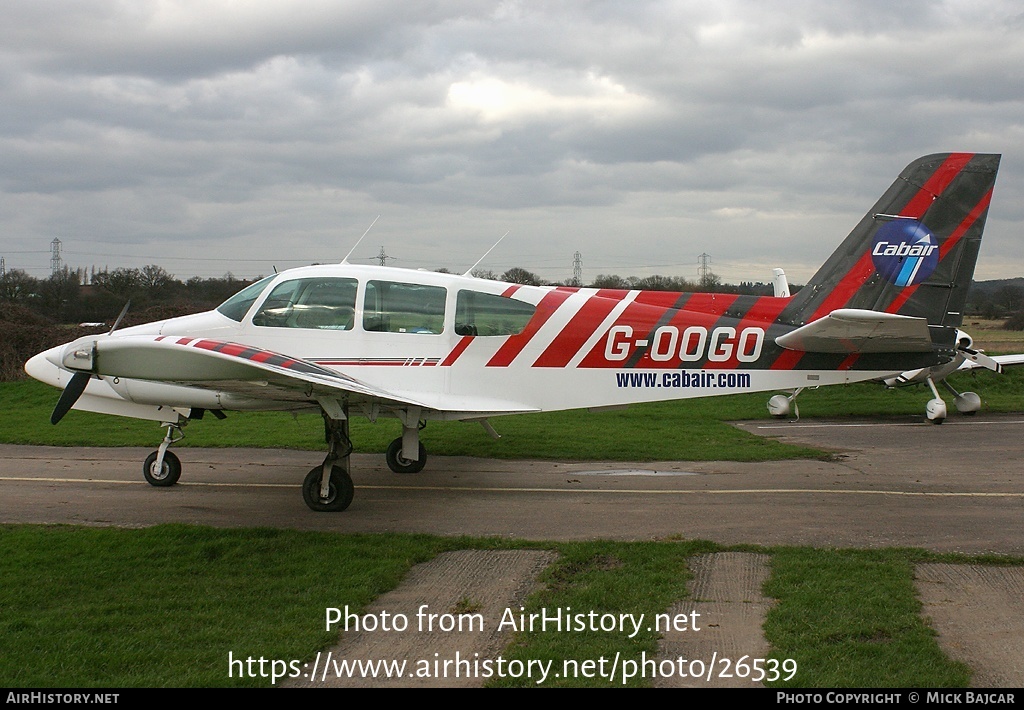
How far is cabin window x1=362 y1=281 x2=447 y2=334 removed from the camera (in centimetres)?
968

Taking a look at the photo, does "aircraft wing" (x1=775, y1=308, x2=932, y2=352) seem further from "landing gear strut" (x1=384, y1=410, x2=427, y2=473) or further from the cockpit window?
the cockpit window

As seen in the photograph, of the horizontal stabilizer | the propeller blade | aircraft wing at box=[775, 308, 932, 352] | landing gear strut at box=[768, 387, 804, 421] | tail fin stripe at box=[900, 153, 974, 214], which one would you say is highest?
tail fin stripe at box=[900, 153, 974, 214]

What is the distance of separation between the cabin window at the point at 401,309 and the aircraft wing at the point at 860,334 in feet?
13.8

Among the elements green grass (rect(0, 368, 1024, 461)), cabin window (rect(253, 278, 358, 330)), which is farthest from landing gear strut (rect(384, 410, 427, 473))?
green grass (rect(0, 368, 1024, 461))

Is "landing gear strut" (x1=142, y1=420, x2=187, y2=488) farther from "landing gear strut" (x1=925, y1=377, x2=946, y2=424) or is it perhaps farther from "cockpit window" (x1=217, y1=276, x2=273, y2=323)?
"landing gear strut" (x1=925, y1=377, x2=946, y2=424)

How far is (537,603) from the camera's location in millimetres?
5789

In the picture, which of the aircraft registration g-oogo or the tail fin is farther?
the tail fin

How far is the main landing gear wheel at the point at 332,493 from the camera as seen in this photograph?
29.4ft

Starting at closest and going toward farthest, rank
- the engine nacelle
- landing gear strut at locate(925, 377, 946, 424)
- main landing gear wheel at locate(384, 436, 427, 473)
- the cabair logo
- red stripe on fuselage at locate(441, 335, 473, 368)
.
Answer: red stripe on fuselage at locate(441, 335, 473, 368)
the cabair logo
main landing gear wheel at locate(384, 436, 427, 473)
landing gear strut at locate(925, 377, 946, 424)
the engine nacelle

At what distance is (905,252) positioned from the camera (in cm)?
1001

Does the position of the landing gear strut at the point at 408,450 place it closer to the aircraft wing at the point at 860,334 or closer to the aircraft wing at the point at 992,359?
the aircraft wing at the point at 860,334

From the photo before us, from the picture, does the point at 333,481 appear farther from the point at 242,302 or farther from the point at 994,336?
the point at 994,336

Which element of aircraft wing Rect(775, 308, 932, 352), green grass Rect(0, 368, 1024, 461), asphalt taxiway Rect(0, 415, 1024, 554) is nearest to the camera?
asphalt taxiway Rect(0, 415, 1024, 554)

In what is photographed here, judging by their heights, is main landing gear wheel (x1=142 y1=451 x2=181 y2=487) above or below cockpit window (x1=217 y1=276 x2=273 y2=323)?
below
